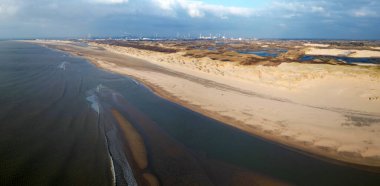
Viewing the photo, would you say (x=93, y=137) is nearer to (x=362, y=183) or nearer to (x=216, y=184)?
(x=216, y=184)

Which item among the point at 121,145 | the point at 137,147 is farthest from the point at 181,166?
the point at 121,145

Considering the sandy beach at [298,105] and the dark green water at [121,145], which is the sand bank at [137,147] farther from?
the sandy beach at [298,105]

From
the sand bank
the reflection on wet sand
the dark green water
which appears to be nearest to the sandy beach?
the dark green water

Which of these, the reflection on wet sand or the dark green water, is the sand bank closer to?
the reflection on wet sand

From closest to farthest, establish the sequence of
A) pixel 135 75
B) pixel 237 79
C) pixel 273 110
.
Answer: pixel 273 110 → pixel 237 79 → pixel 135 75

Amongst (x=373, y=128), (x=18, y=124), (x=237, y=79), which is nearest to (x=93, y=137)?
(x=18, y=124)

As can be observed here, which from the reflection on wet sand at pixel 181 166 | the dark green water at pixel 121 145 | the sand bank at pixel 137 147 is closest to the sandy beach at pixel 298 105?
the dark green water at pixel 121 145

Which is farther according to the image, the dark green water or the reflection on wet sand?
the dark green water
